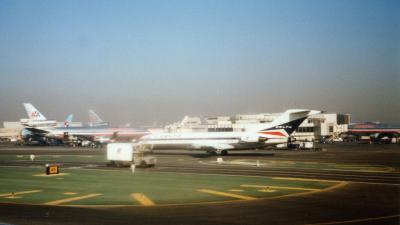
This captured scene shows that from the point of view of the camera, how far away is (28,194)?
25609 mm

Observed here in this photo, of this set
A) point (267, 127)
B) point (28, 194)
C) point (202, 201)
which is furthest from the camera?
point (267, 127)

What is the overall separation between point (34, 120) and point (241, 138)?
83597 mm

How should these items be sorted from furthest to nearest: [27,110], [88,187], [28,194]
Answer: [27,110]
[88,187]
[28,194]

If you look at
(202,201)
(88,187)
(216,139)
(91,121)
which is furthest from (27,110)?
(202,201)

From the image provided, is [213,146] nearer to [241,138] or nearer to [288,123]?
[241,138]

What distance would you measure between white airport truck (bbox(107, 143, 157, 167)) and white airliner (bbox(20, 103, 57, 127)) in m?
85.9

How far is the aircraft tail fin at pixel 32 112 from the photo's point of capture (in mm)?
125994

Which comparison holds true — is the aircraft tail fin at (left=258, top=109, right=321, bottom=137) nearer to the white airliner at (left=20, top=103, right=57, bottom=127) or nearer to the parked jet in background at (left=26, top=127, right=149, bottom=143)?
the parked jet in background at (left=26, top=127, right=149, bottom=143)

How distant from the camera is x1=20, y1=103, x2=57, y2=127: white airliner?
12381 centimetres

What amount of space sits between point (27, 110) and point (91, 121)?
45271 mm

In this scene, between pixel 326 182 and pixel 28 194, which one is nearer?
pixel 28 194

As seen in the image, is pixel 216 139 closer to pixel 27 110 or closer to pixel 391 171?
pixel 391 171

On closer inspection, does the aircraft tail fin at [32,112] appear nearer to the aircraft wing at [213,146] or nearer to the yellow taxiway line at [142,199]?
A: the aircraft wing at [213,146]

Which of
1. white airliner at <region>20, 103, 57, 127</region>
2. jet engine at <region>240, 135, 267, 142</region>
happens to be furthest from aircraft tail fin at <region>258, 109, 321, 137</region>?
white airliner at <region>20, 103, 57, 127</region>
